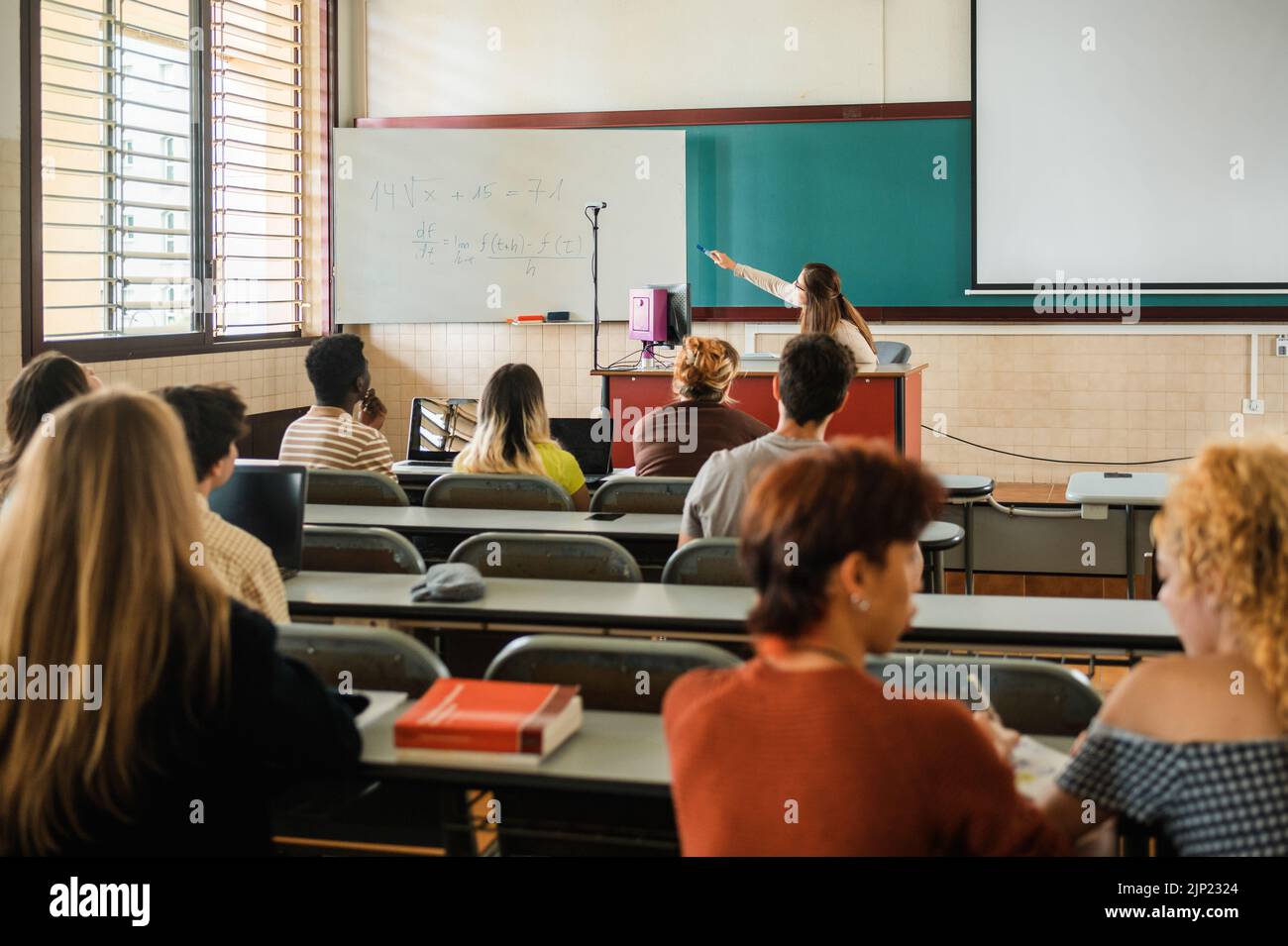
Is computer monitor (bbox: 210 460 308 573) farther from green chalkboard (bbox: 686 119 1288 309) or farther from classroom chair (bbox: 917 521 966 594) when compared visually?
green chalkboard (bbox: 686 119 1288 309)

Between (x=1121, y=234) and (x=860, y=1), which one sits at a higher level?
(x=860, y=1)

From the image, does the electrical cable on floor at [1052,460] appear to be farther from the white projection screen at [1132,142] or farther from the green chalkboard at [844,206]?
the white projection screen at [1132,142]

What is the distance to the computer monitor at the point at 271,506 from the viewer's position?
9.75 feet

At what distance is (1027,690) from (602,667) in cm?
65

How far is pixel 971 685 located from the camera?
1.90 m

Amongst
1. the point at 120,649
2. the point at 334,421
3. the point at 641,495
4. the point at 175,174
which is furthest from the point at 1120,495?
the point at 175,174

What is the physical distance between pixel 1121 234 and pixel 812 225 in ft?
5.68

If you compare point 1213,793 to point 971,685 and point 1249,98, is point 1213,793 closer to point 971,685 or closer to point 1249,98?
point 971,685

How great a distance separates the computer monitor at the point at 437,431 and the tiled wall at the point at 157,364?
1.77m

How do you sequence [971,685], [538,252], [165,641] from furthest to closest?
[538,252] < [971,685] < [165,641]

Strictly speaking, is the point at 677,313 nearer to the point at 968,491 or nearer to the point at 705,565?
the point at 968,491

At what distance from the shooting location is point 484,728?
1757 millimetres
